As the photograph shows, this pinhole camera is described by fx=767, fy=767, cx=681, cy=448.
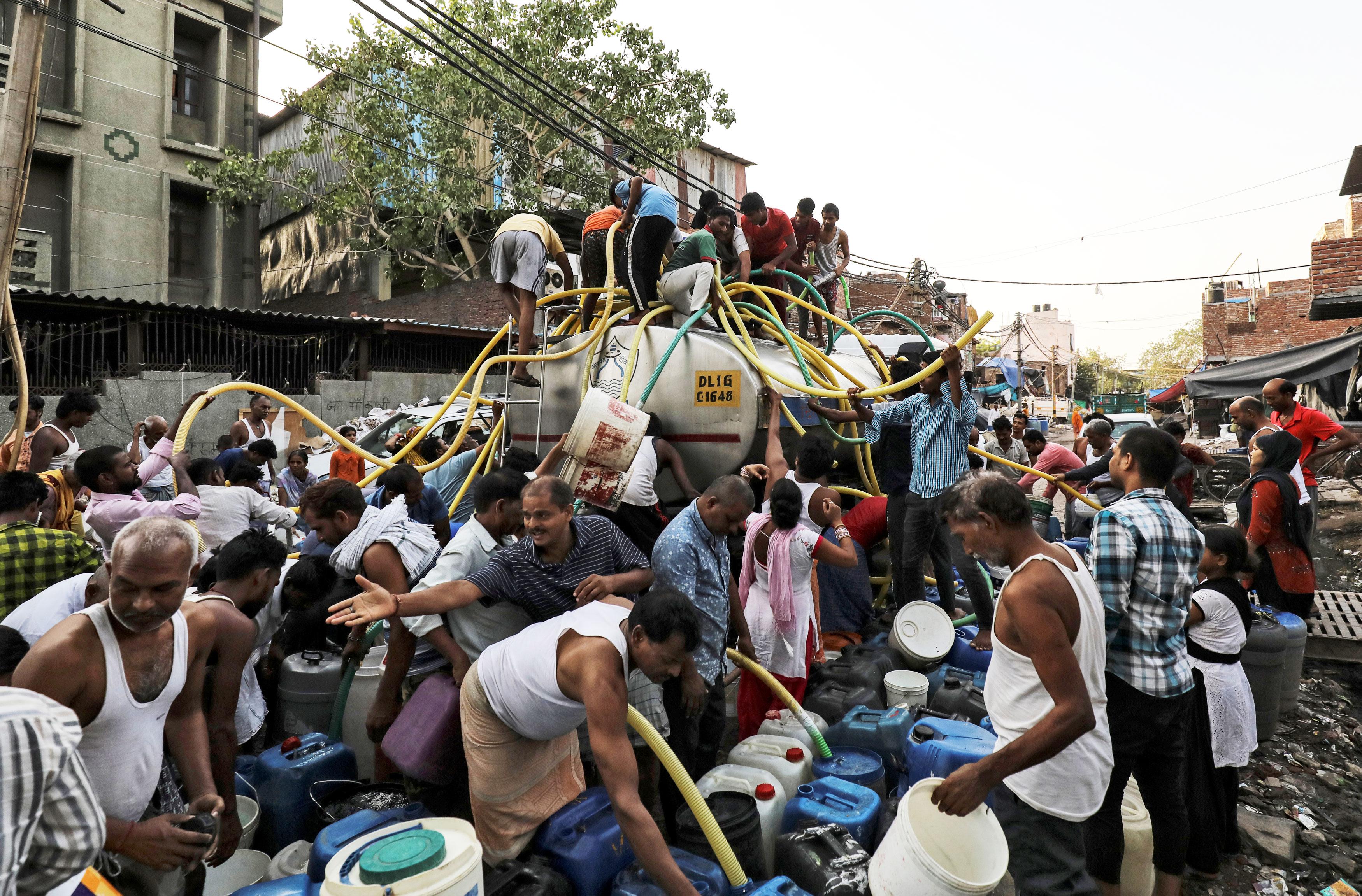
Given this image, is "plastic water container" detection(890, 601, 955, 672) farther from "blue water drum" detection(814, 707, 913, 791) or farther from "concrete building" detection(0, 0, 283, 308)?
"concrete building" detection(0, 0, 283, 308)

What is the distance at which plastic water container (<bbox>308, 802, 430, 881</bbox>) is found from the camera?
2.58 meters

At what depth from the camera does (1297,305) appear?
69.2 ft

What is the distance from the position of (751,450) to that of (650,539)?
1056 millimetres

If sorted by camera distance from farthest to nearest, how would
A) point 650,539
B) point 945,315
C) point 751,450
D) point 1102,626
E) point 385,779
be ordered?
point 945,315 → point 751,450 → point 650,539 → point 385,779 → point 1102,626

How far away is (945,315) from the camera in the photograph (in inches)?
1148

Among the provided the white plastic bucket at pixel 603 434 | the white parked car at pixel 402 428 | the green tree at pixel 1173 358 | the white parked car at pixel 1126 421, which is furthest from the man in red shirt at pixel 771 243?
the green tree at pixel 1173 358

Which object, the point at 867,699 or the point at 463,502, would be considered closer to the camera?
the point at 867,699

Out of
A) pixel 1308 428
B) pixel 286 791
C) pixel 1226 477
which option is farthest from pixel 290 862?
pixel 1226 477

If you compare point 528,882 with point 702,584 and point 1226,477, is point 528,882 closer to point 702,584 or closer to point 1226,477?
point 702,584

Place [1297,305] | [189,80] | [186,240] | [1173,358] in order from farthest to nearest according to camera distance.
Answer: [1173,358], [1297,305], [186,240], [189,80]

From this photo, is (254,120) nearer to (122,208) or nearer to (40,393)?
(122,208)

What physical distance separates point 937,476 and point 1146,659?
241cm

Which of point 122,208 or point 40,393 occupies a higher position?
point 122,208

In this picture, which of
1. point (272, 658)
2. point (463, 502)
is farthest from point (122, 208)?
point (272, 658)
